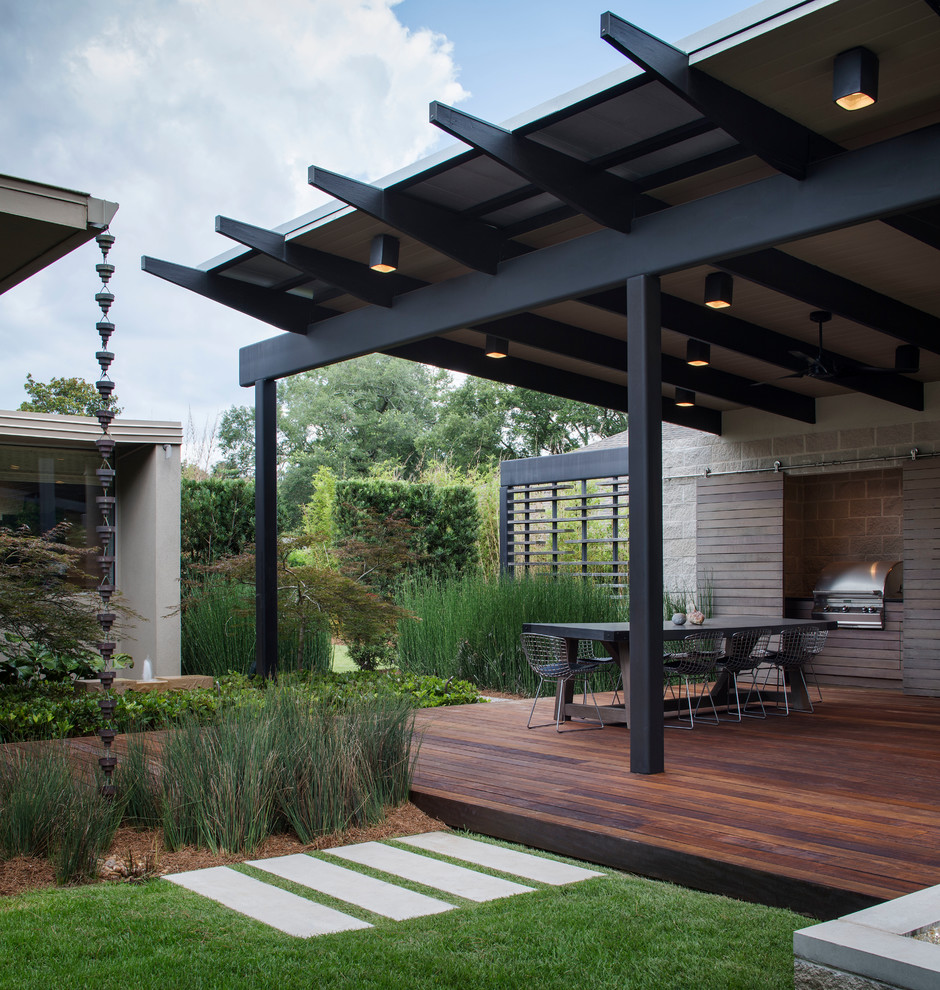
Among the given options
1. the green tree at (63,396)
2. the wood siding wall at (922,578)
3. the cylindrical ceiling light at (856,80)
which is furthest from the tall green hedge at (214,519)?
the green tree at (63,396)

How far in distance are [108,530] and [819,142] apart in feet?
12.9

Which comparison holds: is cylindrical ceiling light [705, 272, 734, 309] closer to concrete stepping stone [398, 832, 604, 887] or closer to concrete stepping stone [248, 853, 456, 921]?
concrete stepping stone [398, 832, 604, 887]

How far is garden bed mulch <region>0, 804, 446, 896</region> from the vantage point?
392cm

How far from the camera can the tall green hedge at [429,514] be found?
13141 millimetres

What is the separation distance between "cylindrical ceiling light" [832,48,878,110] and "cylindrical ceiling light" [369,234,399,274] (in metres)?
2.96

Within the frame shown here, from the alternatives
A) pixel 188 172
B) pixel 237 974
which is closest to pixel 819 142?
pixel 237 974

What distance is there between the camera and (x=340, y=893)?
378cm

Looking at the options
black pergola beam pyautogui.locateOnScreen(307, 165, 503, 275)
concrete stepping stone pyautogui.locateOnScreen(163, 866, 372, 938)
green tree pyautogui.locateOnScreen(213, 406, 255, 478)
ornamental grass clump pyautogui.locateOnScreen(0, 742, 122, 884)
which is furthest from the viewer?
green tree pyautogui.locateOnScreen(213, 406, 255, 478)

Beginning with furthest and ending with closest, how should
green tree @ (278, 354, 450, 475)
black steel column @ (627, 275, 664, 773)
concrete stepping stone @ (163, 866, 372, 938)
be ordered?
green tree @ (278, 354, 450, 475) < black steel column @ (627, 275, 664, 773) < concrete stepping stone @ (163, 866, 372, 938)

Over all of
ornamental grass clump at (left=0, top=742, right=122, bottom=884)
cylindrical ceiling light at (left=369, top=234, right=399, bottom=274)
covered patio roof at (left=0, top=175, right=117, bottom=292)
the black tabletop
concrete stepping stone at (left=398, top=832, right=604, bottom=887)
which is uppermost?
cylindrical ceiling light at (left=369, top=234, right=399, bottom=274)

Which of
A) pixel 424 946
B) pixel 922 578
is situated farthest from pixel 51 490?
pixel 922 578

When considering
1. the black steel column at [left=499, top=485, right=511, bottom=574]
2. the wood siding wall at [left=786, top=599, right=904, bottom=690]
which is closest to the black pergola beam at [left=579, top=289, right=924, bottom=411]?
the wood siding wall at [left=786, top=599, right=904, bottom=690]

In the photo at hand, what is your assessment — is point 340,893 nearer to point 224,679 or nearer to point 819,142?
point 819,142

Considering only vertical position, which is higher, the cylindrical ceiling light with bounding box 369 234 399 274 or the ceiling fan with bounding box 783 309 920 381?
the cylindrical ceiling light with bounding box 369 234 399 274
